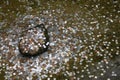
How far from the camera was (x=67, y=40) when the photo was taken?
17.0 metres

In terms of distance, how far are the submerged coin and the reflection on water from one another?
35 cm

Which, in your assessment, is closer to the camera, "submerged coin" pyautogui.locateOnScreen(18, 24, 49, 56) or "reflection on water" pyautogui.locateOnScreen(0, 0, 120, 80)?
"reflection on water" pyautogui.locateOnScreen(0, 0, 120, 80)

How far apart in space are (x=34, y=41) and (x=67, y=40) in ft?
6.23

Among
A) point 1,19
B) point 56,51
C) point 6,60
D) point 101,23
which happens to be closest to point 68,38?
point 56,51

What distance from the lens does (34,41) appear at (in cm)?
1670

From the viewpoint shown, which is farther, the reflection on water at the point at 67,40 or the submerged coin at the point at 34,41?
the submerged coin at the point at 34,41

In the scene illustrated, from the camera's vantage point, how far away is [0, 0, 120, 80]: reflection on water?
15465 mm

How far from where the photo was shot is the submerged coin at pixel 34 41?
53.8 feet

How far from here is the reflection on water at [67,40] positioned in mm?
15465

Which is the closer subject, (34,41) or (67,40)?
(34,41)

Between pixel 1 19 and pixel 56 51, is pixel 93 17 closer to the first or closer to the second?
pixel 56 51

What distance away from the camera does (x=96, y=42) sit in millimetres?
16656

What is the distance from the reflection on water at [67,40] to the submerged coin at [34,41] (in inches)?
13.7

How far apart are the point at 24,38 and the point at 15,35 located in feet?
4.23
